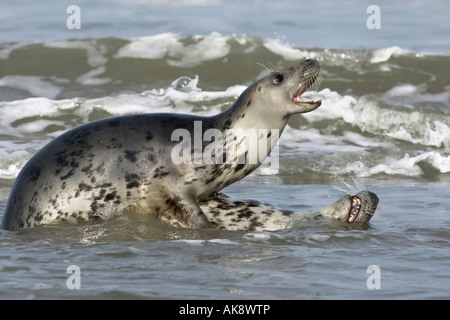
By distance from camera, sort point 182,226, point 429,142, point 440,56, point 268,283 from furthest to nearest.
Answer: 1. point 440,56
2. point 429,142
3. point 182,226
4. point 268,283

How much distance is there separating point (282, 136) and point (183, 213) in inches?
188

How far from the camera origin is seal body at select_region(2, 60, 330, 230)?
6.72 metres

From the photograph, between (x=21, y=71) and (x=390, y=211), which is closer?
(x=390, y=211)

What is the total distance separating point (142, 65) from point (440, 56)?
477 centimetres

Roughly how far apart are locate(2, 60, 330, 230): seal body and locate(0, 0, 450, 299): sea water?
6.6 inches

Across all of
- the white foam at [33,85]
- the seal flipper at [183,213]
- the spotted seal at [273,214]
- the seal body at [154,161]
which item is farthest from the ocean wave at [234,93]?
the seal flipper at [183,213]

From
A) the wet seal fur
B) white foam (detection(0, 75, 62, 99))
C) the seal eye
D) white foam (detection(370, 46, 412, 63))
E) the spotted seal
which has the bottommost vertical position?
the spotted seal

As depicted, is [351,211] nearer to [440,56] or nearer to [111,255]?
[111,255]

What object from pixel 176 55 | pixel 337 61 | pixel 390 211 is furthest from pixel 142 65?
pixel 390 211

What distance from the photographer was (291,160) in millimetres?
10172

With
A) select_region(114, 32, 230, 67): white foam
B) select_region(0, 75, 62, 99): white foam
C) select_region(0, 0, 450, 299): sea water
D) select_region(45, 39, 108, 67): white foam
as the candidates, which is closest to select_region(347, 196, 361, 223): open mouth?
select_region(0, 0, 450, 299): sea water

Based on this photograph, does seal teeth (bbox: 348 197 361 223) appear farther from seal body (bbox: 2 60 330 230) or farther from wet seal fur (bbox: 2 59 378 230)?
seal body (bbox: 2 60 330 230)

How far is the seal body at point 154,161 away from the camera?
6719 millimetres

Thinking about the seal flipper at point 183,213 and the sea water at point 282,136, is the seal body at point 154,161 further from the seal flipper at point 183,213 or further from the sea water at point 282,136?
the sea water at point 282,136
